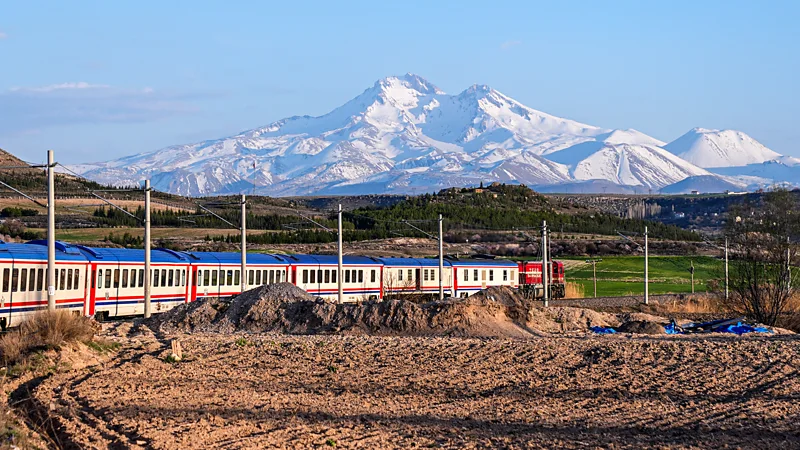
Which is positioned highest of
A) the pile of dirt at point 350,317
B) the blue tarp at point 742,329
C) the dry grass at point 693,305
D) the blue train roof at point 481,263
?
the blue train roof at point 481,263

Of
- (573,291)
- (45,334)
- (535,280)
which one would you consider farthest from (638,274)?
(45,334)

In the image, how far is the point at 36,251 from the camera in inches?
1324

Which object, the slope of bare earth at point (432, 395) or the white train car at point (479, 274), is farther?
the white train car at point (479, 274)

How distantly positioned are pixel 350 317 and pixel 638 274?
65140 millimetres

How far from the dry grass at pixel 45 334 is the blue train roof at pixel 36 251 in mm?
8069

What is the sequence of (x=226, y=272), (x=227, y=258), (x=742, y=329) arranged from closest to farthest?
(x=742, y=329)
(x=226, y=272)
(x=227, y=258)

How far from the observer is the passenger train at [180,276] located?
3241 centimetres

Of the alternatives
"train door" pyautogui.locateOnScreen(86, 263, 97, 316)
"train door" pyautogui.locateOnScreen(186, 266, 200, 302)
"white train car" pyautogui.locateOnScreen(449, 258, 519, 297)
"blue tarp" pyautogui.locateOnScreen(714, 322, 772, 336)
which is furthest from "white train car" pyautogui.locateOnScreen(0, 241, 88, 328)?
"white train car" pyautogui.locateOnScreen(449, 258, 519, 297)

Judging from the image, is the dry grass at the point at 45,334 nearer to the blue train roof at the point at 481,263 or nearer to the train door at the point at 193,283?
the train door at the point at 193,283

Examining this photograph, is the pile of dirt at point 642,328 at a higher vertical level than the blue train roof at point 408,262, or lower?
lower

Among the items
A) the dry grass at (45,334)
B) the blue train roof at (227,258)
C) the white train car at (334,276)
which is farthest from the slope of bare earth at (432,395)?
the white train car at (334,276)

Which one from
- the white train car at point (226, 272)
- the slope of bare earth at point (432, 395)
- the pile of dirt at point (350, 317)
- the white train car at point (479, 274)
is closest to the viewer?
the slope of bare earth at point (432, 395)

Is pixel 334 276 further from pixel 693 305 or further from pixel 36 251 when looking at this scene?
pixel 36 251

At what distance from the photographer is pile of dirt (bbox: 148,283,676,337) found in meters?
31.6
